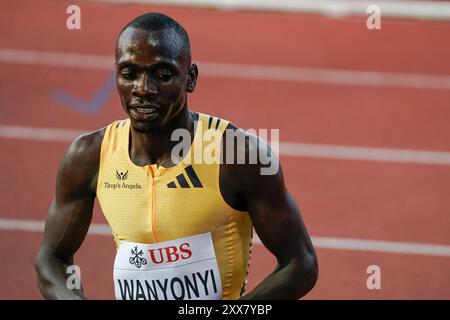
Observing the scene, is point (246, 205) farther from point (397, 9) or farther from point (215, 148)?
point (397, 9)

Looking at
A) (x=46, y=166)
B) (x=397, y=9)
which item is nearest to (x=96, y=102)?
(x=46, y=166)

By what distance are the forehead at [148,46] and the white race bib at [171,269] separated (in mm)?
646

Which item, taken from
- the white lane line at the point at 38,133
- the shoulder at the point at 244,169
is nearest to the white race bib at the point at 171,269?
the shoulder at the point at 244,169

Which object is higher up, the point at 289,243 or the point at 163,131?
the point at 163,131

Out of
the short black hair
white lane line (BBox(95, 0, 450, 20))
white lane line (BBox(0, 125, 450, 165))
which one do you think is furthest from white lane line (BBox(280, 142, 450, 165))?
the short black hair

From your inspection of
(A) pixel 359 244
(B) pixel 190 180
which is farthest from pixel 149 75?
(A) pixel 359 244

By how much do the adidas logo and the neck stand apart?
0.19 ft

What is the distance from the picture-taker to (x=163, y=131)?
12.1ft

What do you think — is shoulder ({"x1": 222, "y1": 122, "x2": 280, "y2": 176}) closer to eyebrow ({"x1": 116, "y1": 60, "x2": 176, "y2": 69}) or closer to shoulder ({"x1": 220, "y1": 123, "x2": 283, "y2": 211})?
shoulder ({"x1": 220, "y1": 123, "x2": 283, "y2": 211})

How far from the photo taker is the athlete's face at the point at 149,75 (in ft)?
11.4

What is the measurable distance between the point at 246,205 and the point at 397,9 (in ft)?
25.3

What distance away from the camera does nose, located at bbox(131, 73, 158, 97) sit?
3.47 meters

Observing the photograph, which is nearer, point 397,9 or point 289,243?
point 289,243

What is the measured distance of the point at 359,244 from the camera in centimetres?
A: 711
